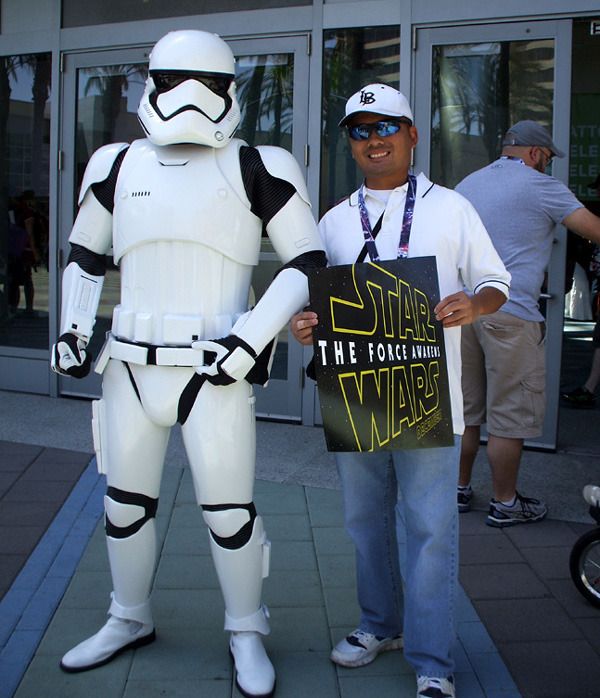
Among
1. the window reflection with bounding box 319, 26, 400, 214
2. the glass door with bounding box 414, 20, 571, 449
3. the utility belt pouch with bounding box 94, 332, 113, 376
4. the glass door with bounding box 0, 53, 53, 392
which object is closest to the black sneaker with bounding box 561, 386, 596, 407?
the glass door with bounding box 414, 20, 571, 449

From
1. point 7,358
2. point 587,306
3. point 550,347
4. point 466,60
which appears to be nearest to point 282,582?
point 550,347

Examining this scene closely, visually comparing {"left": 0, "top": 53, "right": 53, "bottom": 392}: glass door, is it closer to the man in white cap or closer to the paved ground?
the paved ground

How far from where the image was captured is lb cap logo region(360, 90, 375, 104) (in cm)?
291

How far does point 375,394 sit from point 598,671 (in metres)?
1.32

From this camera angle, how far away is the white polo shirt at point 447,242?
290cm

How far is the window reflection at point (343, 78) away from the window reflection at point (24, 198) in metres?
2.33

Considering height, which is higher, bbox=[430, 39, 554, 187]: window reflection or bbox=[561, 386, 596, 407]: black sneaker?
bbox=[430, 39, 554, 187]: window reflection

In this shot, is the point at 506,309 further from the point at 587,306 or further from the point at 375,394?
the point at 587,306

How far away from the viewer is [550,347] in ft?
19.1

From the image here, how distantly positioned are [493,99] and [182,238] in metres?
3.68

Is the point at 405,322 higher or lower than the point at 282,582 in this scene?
higher

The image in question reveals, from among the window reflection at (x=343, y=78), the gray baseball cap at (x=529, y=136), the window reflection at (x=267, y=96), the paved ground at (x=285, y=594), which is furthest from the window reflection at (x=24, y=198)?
the gray baseball cap at (x=529, y=136)

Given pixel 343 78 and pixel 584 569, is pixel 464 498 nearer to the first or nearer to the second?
pixel 584 569

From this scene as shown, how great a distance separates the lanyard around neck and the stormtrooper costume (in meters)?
0.17
